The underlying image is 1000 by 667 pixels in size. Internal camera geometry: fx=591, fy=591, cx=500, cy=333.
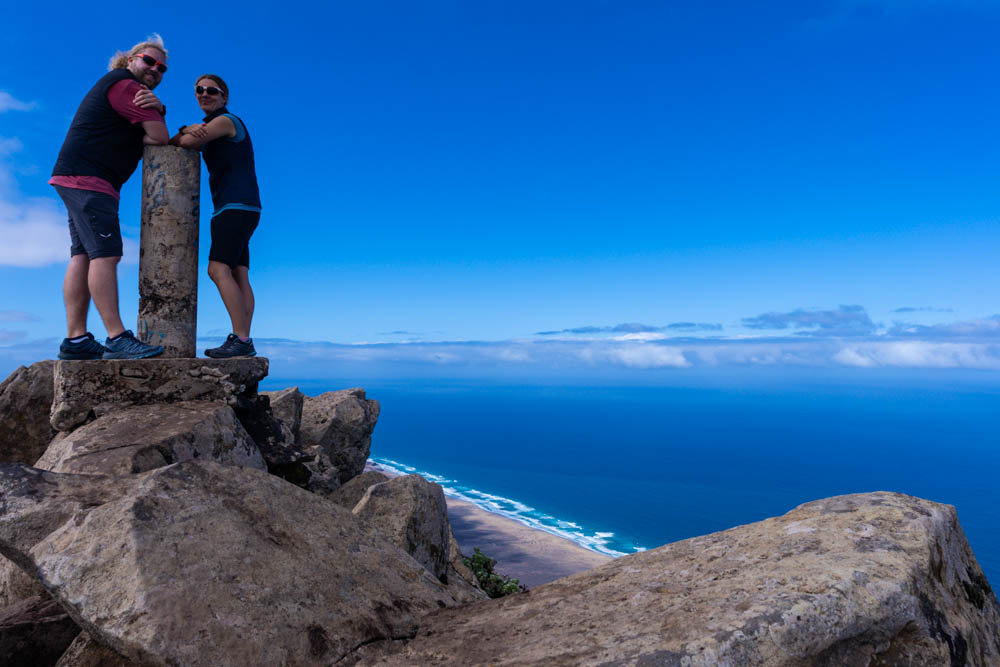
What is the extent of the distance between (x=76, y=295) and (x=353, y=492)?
485 cm

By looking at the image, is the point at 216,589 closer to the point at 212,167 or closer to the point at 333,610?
the point at 333,610

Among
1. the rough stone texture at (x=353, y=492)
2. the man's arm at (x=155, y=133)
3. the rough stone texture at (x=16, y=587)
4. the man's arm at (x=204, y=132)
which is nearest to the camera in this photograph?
the rough stone texture at (x=16, y=587)

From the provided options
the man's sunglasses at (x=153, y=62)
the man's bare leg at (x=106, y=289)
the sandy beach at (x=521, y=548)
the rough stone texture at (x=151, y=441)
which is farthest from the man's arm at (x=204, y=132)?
the sandy beach at (x=521, y=548)

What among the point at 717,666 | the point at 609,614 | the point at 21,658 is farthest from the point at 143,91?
the point at 717,666

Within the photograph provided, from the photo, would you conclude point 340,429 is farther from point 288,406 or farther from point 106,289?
point 106,289

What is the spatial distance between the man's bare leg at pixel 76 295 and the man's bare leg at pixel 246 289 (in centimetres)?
171

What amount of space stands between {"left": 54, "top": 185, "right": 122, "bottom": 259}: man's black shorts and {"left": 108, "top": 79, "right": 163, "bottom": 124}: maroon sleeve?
1018mm

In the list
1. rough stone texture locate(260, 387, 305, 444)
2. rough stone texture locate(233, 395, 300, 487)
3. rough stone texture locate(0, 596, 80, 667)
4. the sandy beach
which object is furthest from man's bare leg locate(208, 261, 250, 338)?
the sandy beach

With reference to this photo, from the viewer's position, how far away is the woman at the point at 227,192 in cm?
762

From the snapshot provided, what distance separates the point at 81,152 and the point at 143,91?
1003 millimetres

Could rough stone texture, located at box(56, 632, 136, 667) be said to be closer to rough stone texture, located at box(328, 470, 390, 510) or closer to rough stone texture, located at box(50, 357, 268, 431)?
rough stone texture, located at box(50, 357, 268, 431)

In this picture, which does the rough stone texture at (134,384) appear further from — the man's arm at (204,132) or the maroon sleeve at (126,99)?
the maroon sleeve at (126,99)

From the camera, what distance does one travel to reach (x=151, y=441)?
5.89m

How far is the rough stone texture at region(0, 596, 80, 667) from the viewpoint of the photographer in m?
4.26
